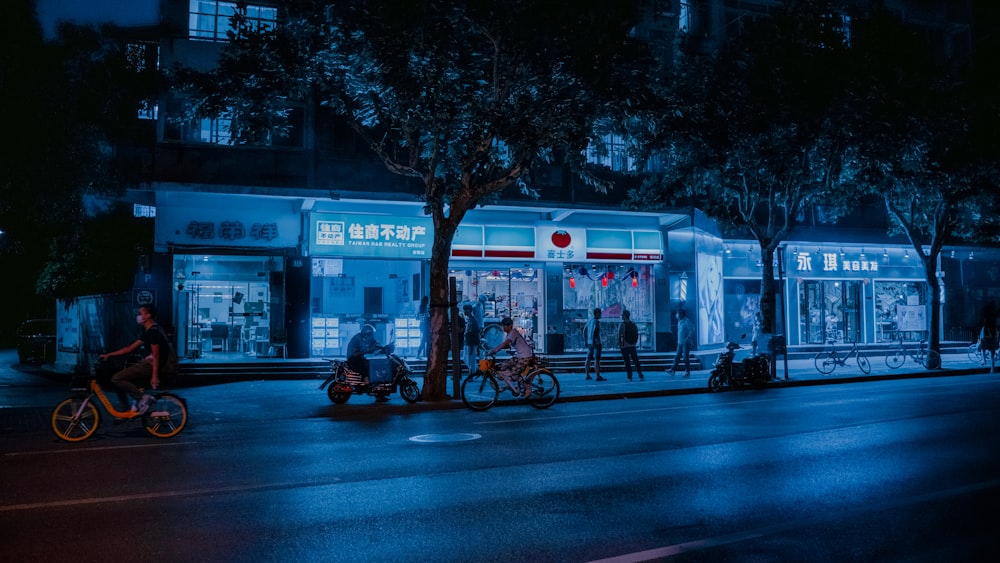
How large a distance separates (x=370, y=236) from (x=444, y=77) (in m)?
9.50

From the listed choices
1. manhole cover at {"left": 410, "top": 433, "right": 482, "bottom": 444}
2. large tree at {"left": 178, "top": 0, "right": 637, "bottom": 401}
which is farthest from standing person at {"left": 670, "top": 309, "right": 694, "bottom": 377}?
manhole cover at {"left": 410, "top": 433, "right": 482, "bottom": 444}

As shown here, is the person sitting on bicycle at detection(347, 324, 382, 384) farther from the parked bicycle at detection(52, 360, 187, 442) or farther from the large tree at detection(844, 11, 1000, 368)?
the large tree at detection(844, 11, 1000, 368)

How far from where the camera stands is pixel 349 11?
597 inches

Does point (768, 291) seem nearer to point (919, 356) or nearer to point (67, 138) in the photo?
point (919, 356)

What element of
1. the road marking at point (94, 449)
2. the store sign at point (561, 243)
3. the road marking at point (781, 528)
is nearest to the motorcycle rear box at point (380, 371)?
the road marking at point (94, 449)

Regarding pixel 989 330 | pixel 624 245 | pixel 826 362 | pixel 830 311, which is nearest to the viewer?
pixel 826 362

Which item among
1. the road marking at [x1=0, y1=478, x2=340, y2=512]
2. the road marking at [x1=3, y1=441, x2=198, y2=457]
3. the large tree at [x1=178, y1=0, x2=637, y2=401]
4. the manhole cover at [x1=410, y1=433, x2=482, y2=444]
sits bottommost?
the road marking at [x1=3, y1=441, x2=198, y2=457]

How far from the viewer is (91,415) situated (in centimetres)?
1172

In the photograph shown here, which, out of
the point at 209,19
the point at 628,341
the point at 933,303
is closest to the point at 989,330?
the point at 933,303

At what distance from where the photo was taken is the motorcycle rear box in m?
16.3

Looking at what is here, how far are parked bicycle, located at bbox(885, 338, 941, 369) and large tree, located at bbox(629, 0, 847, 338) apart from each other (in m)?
7.01

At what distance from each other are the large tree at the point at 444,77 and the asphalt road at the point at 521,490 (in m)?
5.56

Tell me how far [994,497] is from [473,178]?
1159 centimetres

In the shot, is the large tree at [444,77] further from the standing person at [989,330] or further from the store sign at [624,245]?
the standing person at [989,330]
